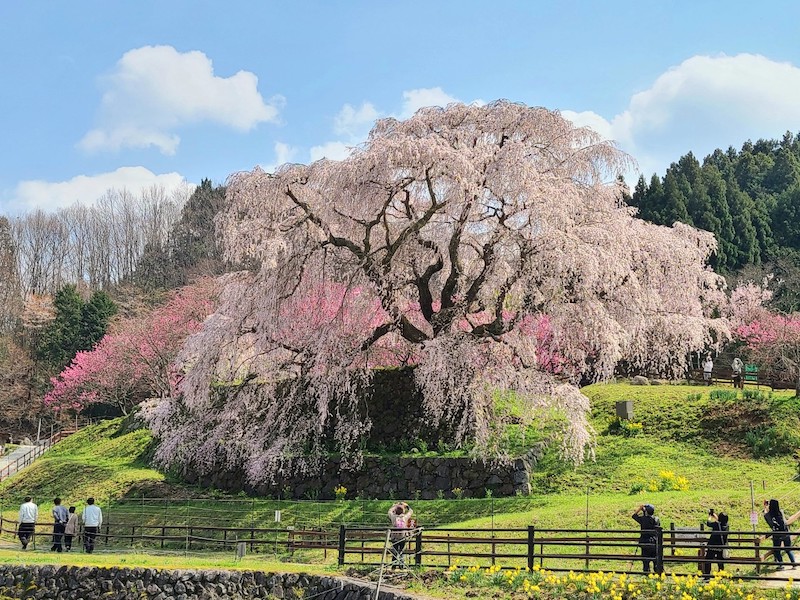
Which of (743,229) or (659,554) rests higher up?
(743,229)

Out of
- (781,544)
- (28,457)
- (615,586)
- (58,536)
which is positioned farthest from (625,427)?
(28,457)

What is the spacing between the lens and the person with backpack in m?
13.6

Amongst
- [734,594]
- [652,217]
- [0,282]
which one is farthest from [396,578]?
[0,282]

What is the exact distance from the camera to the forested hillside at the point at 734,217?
158 ft

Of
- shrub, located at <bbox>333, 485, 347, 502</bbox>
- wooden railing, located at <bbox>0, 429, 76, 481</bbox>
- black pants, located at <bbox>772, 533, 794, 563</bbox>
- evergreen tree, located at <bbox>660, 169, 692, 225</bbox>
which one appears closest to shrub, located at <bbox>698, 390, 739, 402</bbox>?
black pants, located at <bbox>772, 533, 794, 563</bbox>

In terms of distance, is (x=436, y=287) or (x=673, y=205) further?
(x=673, y=205)

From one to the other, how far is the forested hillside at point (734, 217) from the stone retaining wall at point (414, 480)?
30.3 m

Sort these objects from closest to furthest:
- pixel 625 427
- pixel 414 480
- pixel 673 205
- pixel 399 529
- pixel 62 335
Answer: pixel 399 529 → pixel 414 480 → pixel 625 427 → pixel 673 205 → pixel 62 335

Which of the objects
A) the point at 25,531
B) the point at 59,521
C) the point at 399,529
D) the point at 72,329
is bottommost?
the point at 25,531

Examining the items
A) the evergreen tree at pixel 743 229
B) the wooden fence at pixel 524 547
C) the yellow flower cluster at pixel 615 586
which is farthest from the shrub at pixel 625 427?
the evergreen tree at pixel 743 229

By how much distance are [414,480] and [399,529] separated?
7.37m

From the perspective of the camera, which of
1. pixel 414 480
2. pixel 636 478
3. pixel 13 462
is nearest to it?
pixel 636 478

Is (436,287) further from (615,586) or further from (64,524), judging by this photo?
(615,586)

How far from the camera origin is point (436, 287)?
23.8 m
